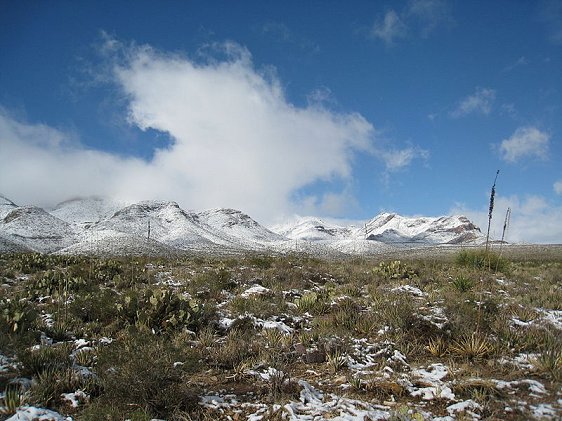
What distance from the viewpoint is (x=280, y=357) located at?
5.96 m

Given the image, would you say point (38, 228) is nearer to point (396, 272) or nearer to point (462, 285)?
point (396, 272)

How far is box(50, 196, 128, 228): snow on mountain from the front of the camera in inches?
5787

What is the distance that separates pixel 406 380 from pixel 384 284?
24.4 feet

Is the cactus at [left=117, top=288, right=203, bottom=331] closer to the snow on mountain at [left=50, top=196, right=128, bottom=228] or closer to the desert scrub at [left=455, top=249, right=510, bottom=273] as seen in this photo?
the desert scrub at [left=455, top=249, right=510, bottom=273]

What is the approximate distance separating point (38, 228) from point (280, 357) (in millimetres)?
95941

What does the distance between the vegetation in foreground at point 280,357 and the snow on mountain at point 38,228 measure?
7160 cm

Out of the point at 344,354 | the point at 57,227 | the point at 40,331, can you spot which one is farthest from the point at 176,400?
the point at 57,227

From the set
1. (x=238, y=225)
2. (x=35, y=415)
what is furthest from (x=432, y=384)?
(x=238, y=225)

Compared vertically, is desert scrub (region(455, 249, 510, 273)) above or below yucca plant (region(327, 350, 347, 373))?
above

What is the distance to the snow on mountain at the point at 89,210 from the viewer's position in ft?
482

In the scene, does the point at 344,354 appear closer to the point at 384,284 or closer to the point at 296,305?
the point at 296,305

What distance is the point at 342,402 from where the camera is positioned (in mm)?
4555

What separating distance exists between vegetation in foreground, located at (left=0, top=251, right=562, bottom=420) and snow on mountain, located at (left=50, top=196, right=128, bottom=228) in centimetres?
14877

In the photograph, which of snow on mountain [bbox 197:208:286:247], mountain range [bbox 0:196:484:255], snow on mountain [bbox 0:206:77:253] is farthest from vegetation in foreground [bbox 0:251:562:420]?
snow on mountain [bbox 197:208:286:247]
